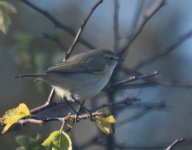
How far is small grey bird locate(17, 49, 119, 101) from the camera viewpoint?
4.25 m

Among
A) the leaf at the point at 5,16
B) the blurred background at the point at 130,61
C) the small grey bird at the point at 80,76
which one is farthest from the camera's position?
the blurred background at the point at 130,61

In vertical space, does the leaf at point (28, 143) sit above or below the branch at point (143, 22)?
below

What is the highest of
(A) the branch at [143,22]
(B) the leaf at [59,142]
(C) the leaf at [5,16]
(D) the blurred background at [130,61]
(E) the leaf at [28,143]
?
(D) the blurred background at [130,61]

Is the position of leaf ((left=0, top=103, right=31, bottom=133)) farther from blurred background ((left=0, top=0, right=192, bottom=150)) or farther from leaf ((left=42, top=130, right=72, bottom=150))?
blurred background ((left=0, top=0, right=192, bottom=150))

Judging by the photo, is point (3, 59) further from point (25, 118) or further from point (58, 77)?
point (25, 118)

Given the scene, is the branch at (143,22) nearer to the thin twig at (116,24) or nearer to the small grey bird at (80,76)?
the thin twig at (116,24)

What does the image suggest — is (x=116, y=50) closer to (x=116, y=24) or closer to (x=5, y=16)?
(x=116, y=24)

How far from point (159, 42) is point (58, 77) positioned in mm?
8982

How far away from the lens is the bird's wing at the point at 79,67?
4277 millimetres

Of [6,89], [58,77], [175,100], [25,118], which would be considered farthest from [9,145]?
[175,100]

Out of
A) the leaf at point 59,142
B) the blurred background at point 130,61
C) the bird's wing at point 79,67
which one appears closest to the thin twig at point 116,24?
the bird's wing at point 79,67

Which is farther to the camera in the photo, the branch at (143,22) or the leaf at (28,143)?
the branch at (143,22)

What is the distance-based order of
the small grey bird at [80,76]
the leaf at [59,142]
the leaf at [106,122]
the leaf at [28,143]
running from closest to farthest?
1. the leaf at [59,142]
2. the leaf at [106,122]
3. the leaf at [28,143]
4. the small grey bird at [80,76]

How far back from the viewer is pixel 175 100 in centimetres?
1195
